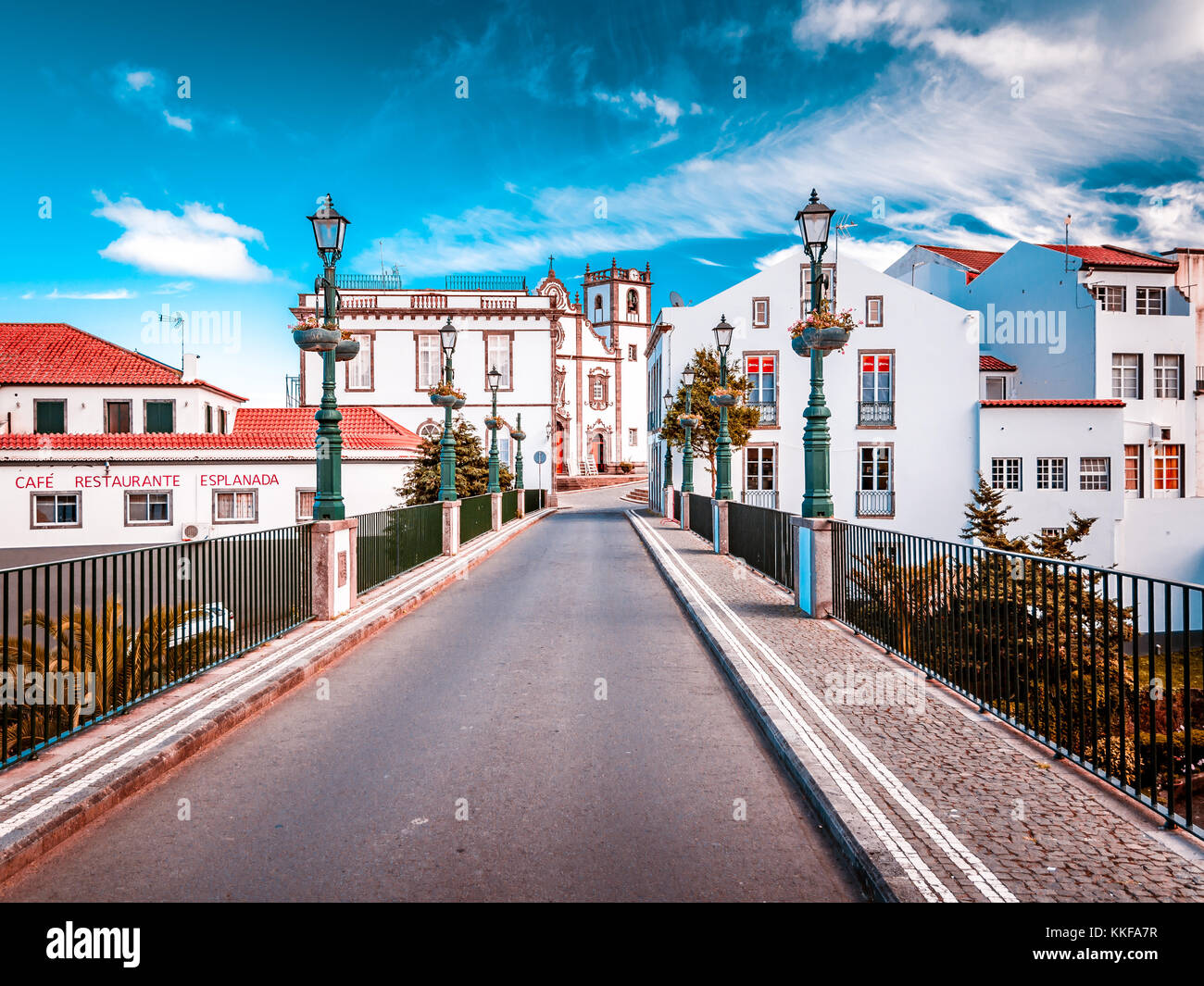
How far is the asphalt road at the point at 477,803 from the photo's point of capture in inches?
150

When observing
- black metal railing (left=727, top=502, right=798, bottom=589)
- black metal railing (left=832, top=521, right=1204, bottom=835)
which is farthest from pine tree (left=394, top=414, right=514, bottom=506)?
black metal railing (left=832, top=521, right=1204, bottom=835)

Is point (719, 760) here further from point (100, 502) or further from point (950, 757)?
point (100, 502)

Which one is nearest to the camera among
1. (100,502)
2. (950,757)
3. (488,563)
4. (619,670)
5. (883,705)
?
(950,757)

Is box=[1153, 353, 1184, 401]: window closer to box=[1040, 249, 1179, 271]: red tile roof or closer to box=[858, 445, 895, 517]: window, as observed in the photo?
box=[1040, 249, 1179, 271]: red tile roof

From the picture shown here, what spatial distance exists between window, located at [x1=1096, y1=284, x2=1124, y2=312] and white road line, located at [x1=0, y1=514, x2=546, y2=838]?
1271 inches

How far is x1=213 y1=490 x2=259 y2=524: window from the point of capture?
31.2 m

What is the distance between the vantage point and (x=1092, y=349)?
32.3 metres

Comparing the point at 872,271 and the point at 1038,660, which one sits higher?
the point at 872,271

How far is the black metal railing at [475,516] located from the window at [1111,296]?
24.9 m

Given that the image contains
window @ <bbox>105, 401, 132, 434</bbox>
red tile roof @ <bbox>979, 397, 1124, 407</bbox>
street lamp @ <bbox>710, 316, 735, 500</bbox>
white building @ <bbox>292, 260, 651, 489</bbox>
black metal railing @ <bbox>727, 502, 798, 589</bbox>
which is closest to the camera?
black metal railing @ <bbox>727, 502, 798, 589</bbox>

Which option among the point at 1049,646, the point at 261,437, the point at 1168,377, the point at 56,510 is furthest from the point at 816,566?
the point at 1168,377

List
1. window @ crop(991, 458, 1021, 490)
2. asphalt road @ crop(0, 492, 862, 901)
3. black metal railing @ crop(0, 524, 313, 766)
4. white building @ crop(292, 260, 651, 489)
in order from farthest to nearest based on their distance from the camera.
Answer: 1. white building @ crop(292, 260, 651, 489)
2. window @ crop(991, 458, 1021, 490)
3. black metal railing @ crop(0, 524, 313, 766)
4. asphalt road @ crop(0, 492, 862, 901)

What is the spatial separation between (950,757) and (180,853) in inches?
171
